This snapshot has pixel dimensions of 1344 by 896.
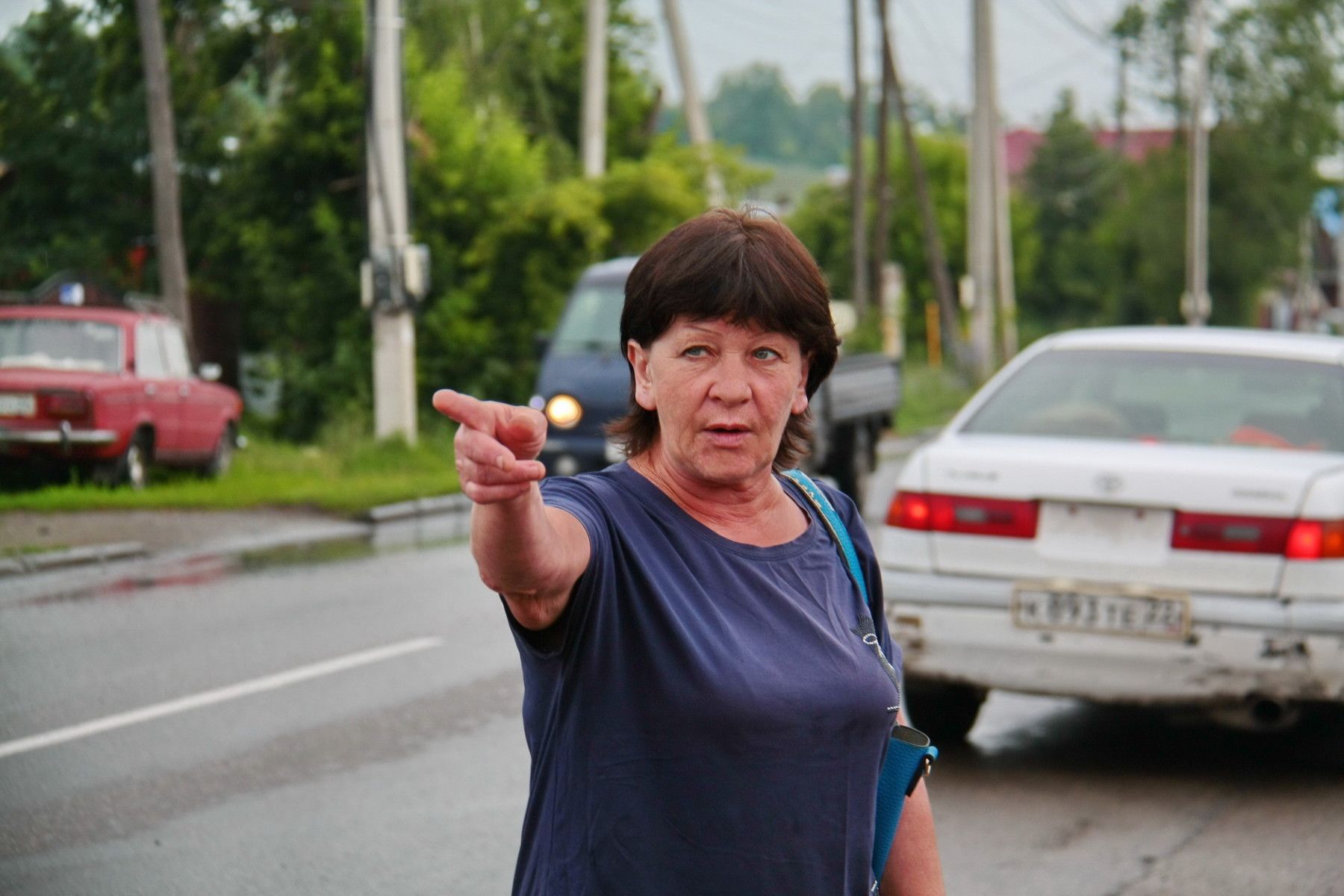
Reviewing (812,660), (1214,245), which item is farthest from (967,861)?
(1214,245)

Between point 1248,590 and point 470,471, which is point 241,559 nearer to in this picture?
point 1248,590

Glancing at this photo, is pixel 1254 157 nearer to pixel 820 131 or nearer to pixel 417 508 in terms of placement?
pixel 417 508

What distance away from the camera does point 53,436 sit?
46.8 feet

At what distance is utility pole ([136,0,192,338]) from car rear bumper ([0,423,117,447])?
3.76 meters

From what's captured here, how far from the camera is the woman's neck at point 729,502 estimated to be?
96.8 inches

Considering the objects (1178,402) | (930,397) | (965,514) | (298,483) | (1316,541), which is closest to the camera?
(1316,541)

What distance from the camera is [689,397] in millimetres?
2453

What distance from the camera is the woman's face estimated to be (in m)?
2.45

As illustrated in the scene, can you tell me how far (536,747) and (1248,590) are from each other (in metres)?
4.12

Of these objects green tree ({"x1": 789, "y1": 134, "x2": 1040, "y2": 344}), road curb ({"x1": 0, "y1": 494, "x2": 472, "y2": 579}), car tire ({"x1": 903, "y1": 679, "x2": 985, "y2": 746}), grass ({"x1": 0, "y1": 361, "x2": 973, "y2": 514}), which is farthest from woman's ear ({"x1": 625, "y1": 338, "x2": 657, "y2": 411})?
green tree ({"x1": 789, "y1": 134, "x2": 1040, "y2": 344})

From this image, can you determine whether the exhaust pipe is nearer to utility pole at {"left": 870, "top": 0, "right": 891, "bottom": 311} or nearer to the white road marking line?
the white road marking line

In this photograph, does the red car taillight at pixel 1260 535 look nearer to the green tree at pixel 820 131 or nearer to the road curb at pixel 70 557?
the road curb at pixel 70 557

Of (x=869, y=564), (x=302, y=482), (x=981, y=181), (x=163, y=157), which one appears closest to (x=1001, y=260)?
(x=981, y=181)

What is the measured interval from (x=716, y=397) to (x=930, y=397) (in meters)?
31.6
